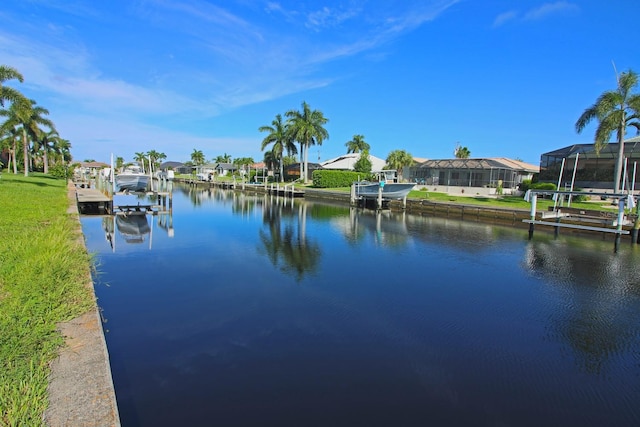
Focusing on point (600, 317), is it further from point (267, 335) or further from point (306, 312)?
point (267, 335)

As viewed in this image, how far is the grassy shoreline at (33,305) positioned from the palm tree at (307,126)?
45.6 meters

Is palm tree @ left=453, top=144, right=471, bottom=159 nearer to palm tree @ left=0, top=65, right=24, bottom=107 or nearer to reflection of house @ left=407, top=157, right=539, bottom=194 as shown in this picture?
reflection of house @ left=407, top=157, right=539, bottom=194

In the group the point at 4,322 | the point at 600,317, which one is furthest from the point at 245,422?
the point at 600,317

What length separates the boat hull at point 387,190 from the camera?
110 feet

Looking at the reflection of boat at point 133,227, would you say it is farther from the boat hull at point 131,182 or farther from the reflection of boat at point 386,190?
the reflection of boat at point 386,190

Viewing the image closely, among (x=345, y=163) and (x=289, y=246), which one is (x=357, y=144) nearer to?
(x=345, y=163)

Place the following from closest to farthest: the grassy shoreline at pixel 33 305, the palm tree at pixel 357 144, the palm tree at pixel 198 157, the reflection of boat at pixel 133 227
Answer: the grassy shoreline at pixel 33 305 → the reflection of boat at pixel 133 227 → the palm tree at pixel 357 144 → the palm tree at pixel 198 157

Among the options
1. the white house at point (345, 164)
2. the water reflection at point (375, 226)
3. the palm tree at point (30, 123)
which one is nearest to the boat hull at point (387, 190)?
the water reflection at point (375, 226)

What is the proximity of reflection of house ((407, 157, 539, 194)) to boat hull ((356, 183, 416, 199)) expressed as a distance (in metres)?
9.40

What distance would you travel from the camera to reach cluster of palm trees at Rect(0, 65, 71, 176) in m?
28.6

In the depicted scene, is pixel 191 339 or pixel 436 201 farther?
pixel 436 201

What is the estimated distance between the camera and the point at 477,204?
2864 cm

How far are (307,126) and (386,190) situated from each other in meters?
24.3

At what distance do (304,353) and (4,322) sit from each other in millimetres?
4290
